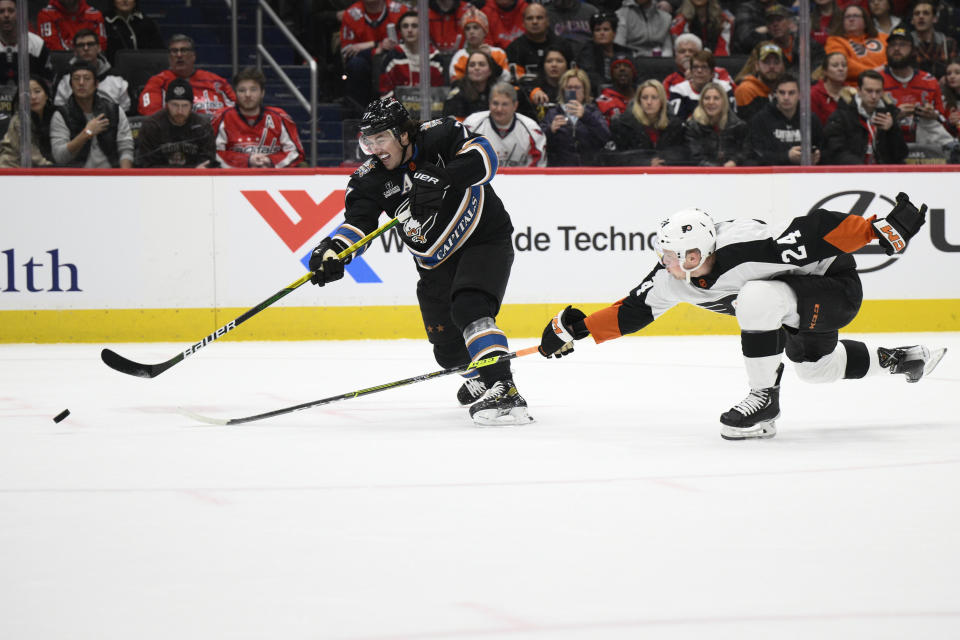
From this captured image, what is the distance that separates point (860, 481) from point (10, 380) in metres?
3.93

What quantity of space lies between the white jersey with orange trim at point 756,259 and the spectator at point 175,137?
13.0 ft

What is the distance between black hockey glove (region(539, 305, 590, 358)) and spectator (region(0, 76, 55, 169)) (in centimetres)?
417

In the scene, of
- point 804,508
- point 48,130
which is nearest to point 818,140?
point 48,130

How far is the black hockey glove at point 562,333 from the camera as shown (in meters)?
4.08

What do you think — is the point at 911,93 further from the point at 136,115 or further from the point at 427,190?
the point at 427,190

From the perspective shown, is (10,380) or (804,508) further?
(10,380)

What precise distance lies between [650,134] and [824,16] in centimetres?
235

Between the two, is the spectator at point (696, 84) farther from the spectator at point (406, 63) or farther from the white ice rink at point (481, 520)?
the white ice rink at point (481, 520)

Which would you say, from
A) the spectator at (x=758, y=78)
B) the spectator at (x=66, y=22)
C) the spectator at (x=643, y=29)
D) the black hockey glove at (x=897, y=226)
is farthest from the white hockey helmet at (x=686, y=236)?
the spectator at (x=643, y=29)

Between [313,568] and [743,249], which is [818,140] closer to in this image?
[743,249]

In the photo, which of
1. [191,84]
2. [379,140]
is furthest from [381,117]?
[191,84]

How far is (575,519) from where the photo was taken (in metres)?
2.71

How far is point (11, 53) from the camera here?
7.02 meters

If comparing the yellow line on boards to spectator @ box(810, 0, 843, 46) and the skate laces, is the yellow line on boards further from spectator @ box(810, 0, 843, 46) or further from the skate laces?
the skate laces
